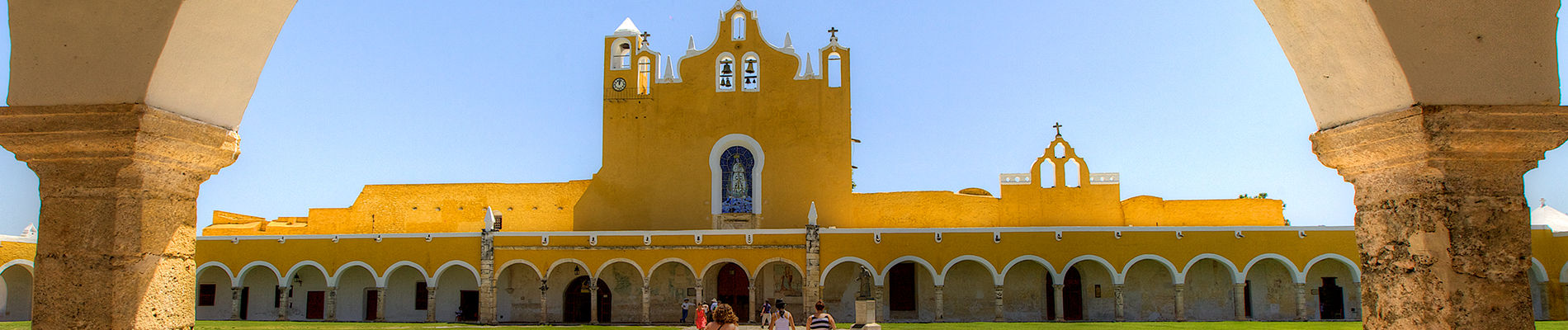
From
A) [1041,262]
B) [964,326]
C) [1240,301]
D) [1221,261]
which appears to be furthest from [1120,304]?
[964,326]

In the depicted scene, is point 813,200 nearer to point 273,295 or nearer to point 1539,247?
point 273,295

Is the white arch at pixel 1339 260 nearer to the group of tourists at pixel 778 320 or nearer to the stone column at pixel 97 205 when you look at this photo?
the group of tourists at pixel 778 320

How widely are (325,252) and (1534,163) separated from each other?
21.2 m

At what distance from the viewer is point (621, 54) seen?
2333cm

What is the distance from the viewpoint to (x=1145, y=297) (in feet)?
67.6

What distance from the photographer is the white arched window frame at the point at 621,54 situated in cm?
2314

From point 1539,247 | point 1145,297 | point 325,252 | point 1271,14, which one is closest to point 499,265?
point 325,252

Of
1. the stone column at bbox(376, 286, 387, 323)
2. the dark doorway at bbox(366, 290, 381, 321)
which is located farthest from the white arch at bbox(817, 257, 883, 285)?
the dark doorway at bbox(366, 290, 381, 321)

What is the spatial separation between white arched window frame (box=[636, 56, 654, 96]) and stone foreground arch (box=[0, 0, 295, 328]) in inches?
757

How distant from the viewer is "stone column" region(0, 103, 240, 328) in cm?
355

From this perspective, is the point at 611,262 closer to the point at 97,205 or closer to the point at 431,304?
the point at 431,304

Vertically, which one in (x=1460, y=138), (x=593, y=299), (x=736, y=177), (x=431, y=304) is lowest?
(x=431, y=304)

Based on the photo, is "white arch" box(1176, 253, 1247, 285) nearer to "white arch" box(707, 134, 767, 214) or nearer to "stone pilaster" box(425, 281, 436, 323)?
"white arch" box(707, 134, 767, 214)

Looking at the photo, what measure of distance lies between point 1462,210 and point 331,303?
69.6 feet
